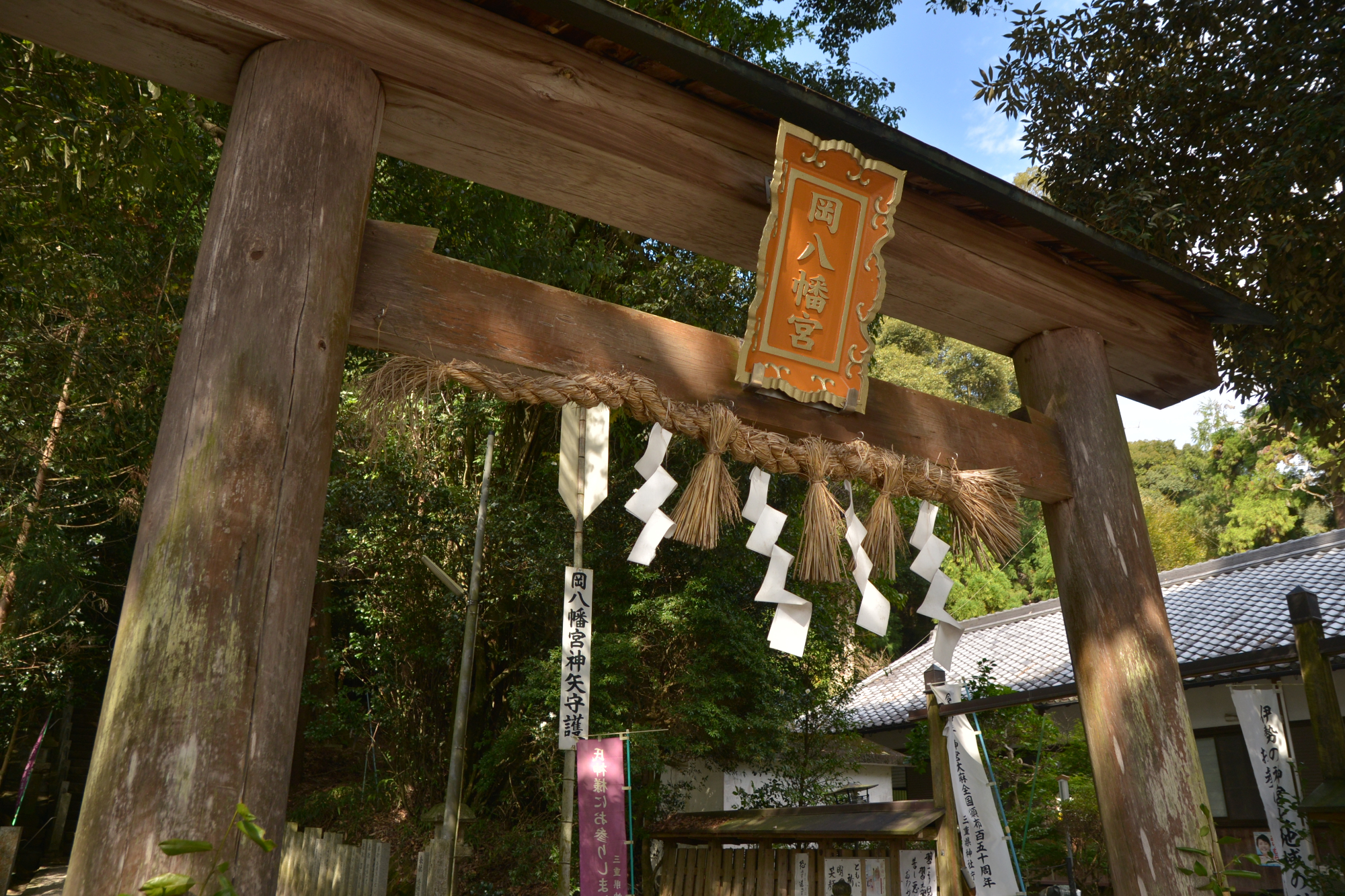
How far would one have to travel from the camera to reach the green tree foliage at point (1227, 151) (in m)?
3.54

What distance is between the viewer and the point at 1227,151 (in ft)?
13.2

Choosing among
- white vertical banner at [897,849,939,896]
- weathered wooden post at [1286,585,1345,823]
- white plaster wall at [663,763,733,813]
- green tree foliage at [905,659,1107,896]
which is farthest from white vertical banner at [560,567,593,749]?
weathered wooden post at [1286,585,1345,823]

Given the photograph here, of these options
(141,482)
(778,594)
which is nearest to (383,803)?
(141,482)

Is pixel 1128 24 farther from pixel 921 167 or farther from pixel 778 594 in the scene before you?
pixel 778 594

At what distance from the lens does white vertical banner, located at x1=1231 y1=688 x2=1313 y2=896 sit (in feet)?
10.5

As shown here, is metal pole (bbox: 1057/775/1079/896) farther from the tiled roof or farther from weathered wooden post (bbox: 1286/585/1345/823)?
weathered wooden post (bbox: 1286/585/1345/823)

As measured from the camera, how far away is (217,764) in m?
1.42

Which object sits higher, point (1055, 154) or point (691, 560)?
point (1055, 154)

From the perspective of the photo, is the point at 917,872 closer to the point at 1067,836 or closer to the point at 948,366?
the point at 1067,836

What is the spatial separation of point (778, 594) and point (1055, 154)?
10.9ft

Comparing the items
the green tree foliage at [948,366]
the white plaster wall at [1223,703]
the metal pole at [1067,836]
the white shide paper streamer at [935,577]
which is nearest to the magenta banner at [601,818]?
the metal pole at [1067,836]

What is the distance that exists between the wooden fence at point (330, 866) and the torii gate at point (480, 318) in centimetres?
311

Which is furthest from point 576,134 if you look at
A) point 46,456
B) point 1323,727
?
point 46,456

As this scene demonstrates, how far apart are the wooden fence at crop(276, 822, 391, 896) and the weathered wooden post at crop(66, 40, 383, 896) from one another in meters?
3.07
